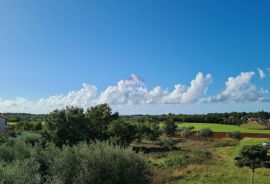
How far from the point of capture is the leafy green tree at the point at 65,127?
1449 inches

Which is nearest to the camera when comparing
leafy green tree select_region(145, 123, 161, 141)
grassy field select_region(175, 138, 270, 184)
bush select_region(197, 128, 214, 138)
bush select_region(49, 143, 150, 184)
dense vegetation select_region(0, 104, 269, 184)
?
dense vegetation select_region(0, 104, 269, 184)

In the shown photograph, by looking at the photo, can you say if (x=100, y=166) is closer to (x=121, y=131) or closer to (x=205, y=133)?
(x=121, y=131)

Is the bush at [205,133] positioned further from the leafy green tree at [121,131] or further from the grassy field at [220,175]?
the grassy field at [220,175]

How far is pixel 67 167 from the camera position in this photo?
55.2 ft

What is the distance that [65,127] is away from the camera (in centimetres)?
3738

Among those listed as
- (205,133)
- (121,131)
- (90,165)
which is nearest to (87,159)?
(90,165)

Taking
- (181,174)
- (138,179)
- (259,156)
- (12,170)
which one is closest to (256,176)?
(259,156)

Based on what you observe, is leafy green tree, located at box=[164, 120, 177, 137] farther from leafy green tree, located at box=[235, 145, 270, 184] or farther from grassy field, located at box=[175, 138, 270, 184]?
leafy green tree, located at box=[235, 145, 270, 184]

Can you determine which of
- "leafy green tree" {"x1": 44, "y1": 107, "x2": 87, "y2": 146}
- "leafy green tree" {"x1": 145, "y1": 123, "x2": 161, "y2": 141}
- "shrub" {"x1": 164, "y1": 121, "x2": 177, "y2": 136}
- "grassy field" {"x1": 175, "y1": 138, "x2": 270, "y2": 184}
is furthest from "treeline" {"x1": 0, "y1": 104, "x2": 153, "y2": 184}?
"shrub" {"x1": 164, "y1": 121, "x2": 177, "y2": 136}

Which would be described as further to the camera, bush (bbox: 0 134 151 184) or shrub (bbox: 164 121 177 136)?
shrub (bbox: 164 121 177 136)

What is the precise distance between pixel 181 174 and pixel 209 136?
51.0 metres

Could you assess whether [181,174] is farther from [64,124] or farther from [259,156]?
[64,124]

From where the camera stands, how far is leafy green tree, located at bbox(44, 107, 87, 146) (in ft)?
121

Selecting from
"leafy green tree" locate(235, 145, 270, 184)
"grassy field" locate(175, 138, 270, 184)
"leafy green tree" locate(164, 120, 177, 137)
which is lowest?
"grassy field" locate(175, 138, 270, 184)
